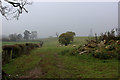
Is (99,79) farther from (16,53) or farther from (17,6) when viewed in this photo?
(16,53)

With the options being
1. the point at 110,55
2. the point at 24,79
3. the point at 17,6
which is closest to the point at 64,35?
the point at 110,55

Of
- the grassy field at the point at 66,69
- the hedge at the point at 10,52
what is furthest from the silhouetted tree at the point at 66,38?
the grassy field at the point at 66,69

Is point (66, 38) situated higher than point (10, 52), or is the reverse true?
point (66, 38)

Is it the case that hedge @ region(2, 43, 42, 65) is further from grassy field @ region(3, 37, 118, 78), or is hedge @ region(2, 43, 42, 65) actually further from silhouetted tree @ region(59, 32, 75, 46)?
silhouetted tree @ region(59, 32, 75, 46)

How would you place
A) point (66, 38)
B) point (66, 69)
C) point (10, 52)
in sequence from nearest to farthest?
1. point (66, 69)
2. point (10, 52)
3. point (66, 38)

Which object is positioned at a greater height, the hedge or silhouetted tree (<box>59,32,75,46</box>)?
silhouetted tree (<box>59,32,75,46</box>)

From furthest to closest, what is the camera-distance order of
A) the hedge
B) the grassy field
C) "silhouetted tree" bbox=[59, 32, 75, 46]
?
"silhouetted tree" bbox=[59, 32, 75, 46] → the hedge → the grassy field

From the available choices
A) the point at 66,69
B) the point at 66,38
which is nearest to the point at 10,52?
the point at 66,69

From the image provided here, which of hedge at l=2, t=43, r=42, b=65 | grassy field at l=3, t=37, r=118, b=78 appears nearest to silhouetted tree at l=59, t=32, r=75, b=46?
hedge at l=2, t=43, r=42, b=65

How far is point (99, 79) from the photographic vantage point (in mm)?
4453

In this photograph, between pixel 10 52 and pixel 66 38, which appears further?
pixel 66 38

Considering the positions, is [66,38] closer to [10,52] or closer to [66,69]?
[10,52]

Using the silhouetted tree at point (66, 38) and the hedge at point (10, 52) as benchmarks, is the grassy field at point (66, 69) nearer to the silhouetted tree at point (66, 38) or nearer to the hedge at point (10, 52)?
the hedge at point (10, 52)

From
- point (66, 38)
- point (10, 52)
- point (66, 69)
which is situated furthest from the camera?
point (66, 38)
